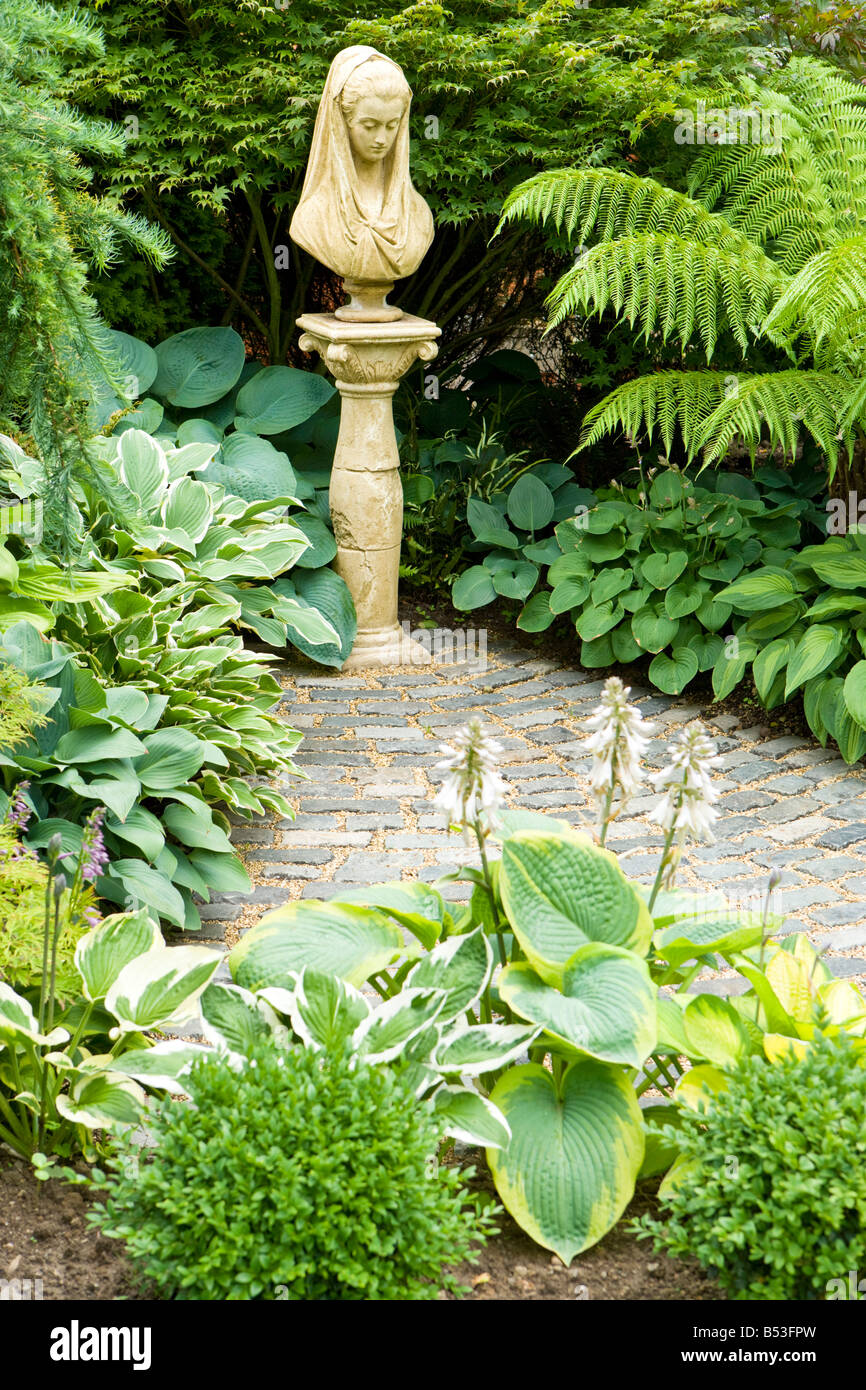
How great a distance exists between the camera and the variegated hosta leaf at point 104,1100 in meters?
2.18

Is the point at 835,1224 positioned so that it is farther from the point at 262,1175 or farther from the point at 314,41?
the point at 314,41

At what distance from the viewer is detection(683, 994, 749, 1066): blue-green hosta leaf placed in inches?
86.4

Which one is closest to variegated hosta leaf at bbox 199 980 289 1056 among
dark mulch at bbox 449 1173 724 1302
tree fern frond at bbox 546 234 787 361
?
dark mulch at bbox 449 1173 724 1302

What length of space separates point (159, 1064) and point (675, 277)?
137 inches

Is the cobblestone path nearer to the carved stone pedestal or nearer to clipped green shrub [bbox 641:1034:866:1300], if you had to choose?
the carved stone pedestal

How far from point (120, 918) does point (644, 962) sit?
3.28ft

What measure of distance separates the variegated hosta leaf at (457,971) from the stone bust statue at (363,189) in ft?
11.1

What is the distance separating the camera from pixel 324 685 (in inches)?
202

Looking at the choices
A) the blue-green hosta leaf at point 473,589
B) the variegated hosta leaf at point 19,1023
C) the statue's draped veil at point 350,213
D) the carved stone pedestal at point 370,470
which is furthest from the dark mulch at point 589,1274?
the statue's draped veil at point 350,213

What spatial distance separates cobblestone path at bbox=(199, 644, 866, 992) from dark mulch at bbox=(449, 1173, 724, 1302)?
1.22 meters

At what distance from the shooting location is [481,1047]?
2.21m

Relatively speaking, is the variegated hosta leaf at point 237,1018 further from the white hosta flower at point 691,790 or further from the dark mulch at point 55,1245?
the white hosta flower at point 691,790

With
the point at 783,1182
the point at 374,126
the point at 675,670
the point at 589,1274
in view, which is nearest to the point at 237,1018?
the point at 589,1274
